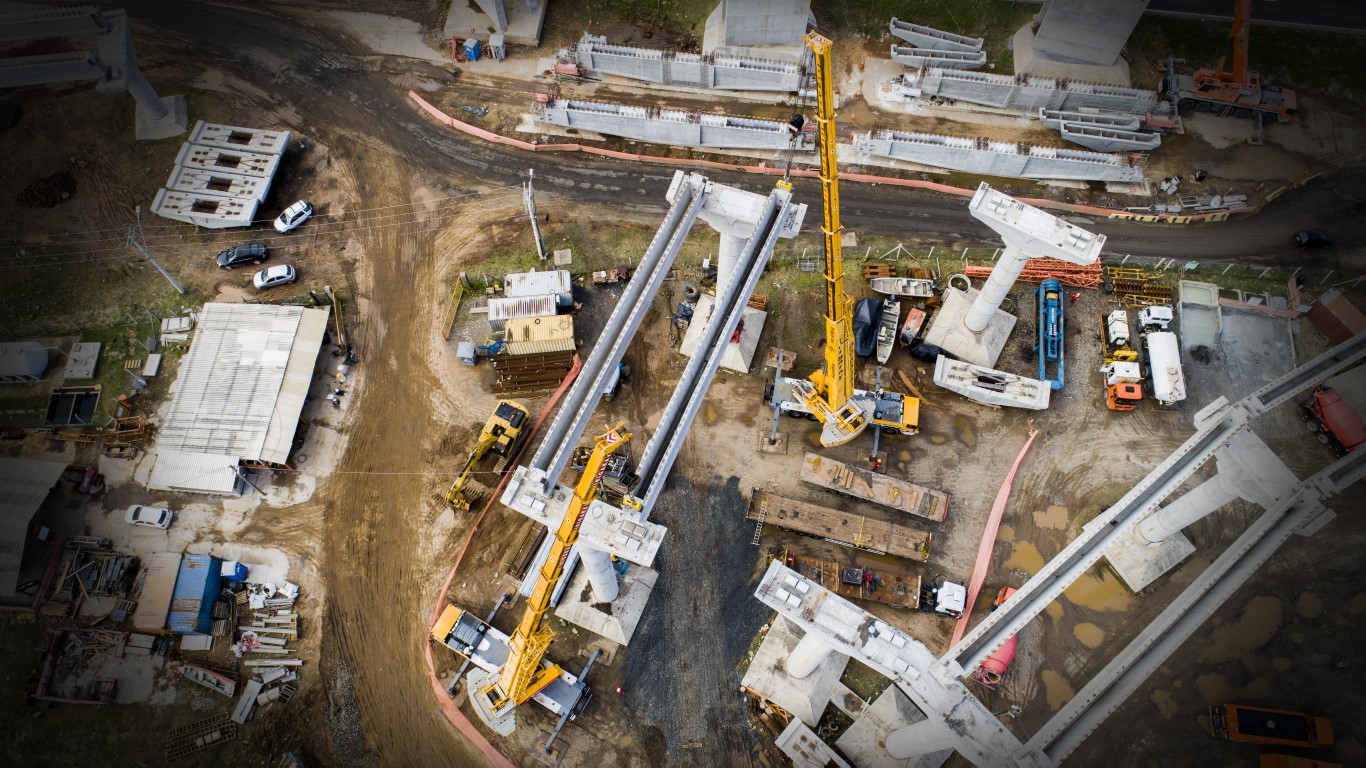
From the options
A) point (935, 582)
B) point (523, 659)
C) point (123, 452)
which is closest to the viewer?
point (523, 659)

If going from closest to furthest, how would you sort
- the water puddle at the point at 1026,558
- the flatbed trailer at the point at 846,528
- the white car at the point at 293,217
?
the flatbed trailer at the point at 846,528, the water puddle at the point at 1026,558, the white car at the point at 293,217

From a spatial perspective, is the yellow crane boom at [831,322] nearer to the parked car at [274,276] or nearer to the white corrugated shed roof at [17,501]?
the parked car at [274,276]

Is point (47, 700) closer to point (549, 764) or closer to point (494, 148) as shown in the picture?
point (549, 764)

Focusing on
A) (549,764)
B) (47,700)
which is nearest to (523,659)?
(549,764)

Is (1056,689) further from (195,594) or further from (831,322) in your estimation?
(195,594)

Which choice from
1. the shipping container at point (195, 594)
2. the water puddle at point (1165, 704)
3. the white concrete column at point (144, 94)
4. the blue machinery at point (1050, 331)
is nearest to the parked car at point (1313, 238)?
the blue machinery at point (1050, 331)

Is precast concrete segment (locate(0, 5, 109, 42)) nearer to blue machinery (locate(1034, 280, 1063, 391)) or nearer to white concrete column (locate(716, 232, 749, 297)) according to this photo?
white concrete column (locate(716, 232, 749, 297))

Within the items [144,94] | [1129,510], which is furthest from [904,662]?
[144,94]
